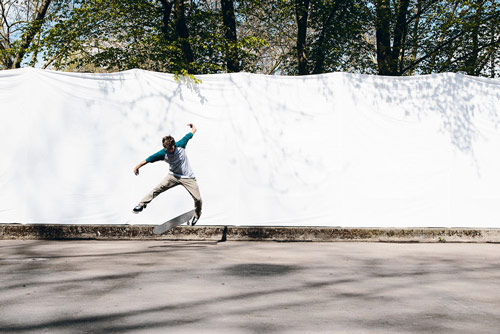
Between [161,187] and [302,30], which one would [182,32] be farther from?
[161,187]

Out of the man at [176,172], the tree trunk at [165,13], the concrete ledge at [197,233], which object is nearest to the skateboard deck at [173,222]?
the man at [176,172]

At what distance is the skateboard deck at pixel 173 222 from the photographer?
9289 millimetres

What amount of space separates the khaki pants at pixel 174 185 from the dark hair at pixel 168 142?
501mm

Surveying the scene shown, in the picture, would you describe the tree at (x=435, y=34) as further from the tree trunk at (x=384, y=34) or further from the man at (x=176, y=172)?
the man at (x=176, y=172)

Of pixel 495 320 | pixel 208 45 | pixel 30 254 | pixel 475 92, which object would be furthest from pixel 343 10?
pixel 495 320

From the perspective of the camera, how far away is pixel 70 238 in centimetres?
970

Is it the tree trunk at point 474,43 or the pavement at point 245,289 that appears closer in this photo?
the pavement at point 245,289

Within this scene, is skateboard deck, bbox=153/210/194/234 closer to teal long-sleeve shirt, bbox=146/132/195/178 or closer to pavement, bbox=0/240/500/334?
pavement, bbox=0/240/500/334

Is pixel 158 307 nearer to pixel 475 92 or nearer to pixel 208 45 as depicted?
pixel 475 92

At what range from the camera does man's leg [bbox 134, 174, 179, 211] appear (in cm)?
928

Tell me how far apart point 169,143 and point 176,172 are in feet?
1.57

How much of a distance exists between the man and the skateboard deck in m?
0.12

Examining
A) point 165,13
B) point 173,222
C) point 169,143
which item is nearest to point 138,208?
point 173,222

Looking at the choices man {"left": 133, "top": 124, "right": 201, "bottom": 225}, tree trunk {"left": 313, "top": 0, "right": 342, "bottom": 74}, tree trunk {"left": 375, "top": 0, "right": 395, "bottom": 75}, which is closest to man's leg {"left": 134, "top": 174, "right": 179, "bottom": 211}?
man {"left": 133, "top": 124, "right": 201, "bottom": 225}
